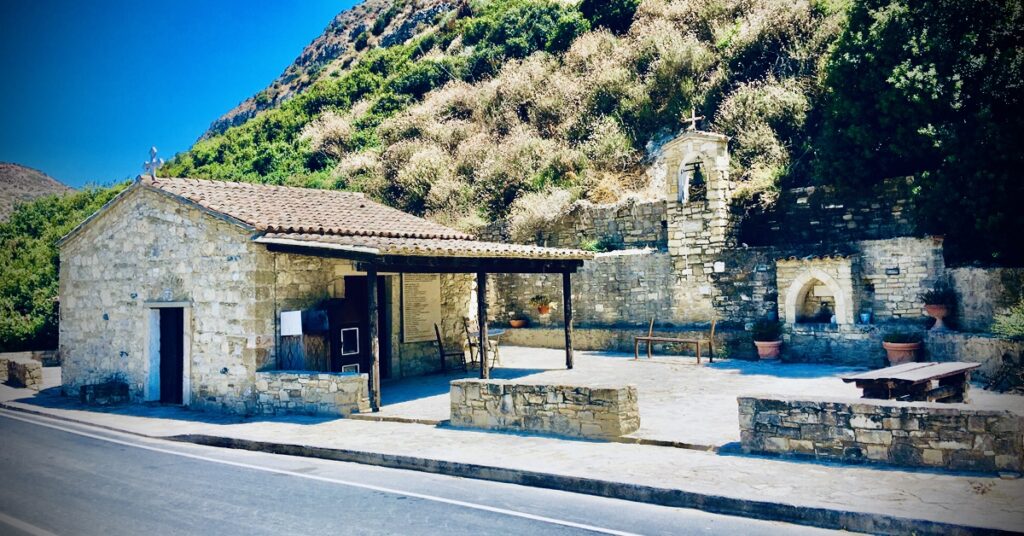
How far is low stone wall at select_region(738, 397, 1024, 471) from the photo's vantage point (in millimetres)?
6141

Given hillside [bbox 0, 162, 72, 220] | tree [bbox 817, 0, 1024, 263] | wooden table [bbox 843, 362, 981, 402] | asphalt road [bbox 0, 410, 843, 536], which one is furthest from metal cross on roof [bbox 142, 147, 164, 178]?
tree [bbox 817, 0, 1024, 263]

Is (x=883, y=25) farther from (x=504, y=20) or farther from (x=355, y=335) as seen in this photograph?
(x=504, y=20)

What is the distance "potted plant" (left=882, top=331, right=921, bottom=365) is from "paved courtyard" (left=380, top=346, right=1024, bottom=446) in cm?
80

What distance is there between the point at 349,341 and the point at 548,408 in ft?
19.2

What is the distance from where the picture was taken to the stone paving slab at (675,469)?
17.8 feet

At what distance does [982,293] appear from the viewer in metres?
12.0

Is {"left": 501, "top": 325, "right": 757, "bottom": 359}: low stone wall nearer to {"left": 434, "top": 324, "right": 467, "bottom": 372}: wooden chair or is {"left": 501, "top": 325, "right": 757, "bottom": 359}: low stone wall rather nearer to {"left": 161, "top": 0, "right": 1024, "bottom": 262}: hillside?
{"left": 161, "top": 0, "right": 1024, "bottom": 262}: hillside

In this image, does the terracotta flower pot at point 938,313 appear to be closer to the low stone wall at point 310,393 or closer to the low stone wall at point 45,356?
the low stone wall at point 310,393

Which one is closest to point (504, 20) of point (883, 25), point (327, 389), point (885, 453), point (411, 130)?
point (411, 130)

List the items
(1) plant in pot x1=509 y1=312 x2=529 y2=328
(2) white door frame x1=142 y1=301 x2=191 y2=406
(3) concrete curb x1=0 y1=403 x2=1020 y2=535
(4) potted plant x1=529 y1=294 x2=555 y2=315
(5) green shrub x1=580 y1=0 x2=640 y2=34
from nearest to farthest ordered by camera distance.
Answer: (3) concrete curb x1=0 y1=403 x2=1020 y2=535, (2) white door frame x1=142 y1=301 x2=191 y2=406, (4) potted plant x1=529 y1=294 x2=555 y2=315, (1) plant in pot x1=509 y1=312 x2=529 y2=328, (5) green shrub x1=580 y1=0 x2=640 y2=34

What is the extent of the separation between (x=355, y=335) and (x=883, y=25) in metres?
13.4

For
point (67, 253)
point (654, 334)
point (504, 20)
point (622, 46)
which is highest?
point (504, 20)

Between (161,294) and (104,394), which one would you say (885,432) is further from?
(104,394)

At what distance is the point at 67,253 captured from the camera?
1444cm
